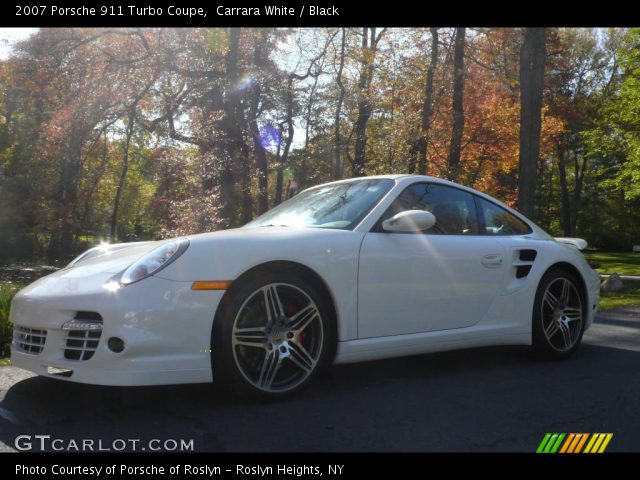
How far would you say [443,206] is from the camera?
5.06m

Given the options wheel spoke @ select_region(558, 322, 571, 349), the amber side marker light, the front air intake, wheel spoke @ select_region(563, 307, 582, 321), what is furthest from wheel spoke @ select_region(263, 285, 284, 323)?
wheel spoke @ select_region(563, 307, 582, 321)

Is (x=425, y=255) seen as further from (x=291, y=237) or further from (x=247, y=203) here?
(x=247, y=203)

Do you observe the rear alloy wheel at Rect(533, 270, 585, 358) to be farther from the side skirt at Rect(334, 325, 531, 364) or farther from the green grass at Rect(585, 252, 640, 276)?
the green grass at Rect(585, 252, 640, 276)

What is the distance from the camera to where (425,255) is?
A: 4566mm

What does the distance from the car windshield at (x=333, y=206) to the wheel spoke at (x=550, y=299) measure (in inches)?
64.5

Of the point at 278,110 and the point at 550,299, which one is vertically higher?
the point at 278,110

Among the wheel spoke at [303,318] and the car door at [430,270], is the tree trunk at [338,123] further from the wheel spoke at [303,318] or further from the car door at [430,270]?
the wheel spoke at [303,318]

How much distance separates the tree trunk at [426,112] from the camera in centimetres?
1769

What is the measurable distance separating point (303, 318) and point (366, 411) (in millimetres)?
Answer: 657

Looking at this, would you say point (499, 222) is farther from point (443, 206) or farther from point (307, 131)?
point (307, 131)

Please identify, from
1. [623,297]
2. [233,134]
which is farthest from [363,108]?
[623,297]

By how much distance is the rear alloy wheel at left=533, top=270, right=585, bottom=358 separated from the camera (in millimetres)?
5266
